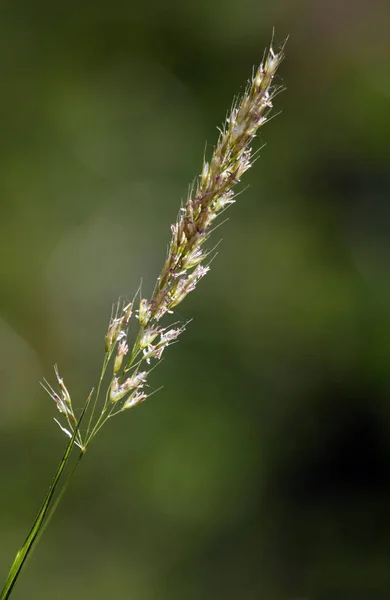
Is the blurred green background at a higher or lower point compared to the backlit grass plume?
lower

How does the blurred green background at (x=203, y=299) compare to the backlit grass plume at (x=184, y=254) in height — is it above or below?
below

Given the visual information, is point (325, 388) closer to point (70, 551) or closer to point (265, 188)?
point (265, 188)

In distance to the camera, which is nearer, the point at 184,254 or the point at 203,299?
the point at 184,254

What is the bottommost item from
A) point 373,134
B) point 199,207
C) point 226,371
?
point 226,371

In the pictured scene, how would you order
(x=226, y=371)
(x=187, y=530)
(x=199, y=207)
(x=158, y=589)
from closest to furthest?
(x=199, y=207)
(x=158, y=589)
(x=187, y=530)
(x=226, y=371)

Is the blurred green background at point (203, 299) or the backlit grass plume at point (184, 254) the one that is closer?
the backlit grass plume at point (184, 254)

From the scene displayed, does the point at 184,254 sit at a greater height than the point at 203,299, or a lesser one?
greater

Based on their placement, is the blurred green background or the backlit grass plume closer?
the backlit grass plume

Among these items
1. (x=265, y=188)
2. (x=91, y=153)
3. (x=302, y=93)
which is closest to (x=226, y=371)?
(x=265, y=188)
